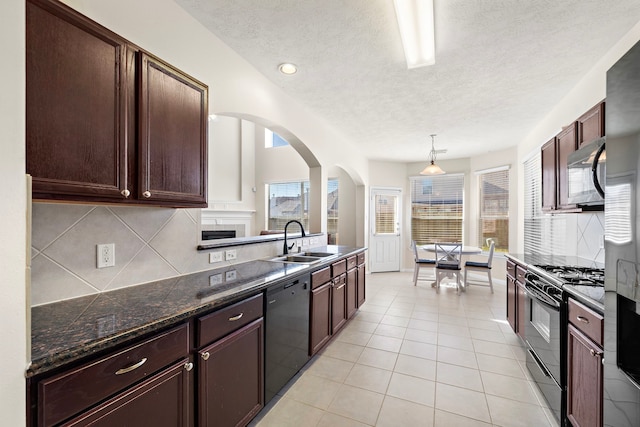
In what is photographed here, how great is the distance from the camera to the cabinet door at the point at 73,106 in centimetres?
107

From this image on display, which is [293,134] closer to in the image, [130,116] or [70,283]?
[130,116]

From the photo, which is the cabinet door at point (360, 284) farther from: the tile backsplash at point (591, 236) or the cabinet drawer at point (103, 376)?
the cabinet drawer at point (103, 376)

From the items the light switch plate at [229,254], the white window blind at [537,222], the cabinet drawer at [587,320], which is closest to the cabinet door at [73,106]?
the light switch plate at [229,254]

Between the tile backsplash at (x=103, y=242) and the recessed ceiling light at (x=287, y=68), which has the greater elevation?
the recessed ceiling light at (x=287, y=68)

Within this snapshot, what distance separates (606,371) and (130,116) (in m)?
2.38

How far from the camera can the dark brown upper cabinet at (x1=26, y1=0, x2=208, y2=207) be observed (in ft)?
3.56

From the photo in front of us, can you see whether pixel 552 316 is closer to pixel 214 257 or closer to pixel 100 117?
pixel 214 257

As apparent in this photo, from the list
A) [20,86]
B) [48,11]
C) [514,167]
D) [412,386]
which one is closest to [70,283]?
[20,86]

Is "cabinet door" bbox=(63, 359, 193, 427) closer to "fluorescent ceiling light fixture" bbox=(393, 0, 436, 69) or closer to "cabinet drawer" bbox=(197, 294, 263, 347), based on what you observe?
"cabinet drawer" bbox=(197, 294, 263, 347)

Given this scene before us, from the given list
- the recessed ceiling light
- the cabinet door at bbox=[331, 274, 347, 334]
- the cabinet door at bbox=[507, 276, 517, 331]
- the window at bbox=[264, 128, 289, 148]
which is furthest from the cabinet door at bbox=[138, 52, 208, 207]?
the window at bbox=[264, 128, 289, 148]

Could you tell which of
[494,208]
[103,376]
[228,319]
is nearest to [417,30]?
[228,319]

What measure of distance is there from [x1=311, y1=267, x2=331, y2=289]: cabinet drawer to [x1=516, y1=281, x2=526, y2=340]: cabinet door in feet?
5.98

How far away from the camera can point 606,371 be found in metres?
1.17

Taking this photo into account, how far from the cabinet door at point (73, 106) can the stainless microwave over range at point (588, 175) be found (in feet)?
8.36
